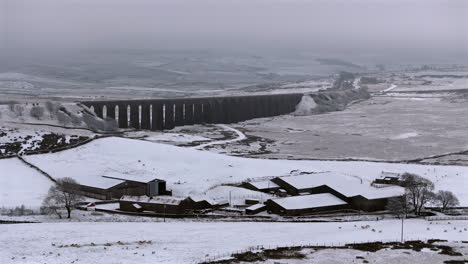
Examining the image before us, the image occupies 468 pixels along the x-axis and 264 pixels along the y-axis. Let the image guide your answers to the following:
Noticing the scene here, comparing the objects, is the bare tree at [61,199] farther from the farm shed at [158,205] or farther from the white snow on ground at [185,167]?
the white snow on ground at [185,167]

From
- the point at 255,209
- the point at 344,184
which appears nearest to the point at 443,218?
the point at 344,184

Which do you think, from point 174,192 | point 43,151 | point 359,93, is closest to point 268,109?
point 359,93

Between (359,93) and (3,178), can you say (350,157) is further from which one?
(359,93)

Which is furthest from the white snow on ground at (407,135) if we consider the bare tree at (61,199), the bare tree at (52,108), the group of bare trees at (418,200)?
the bare tree at (61,199)

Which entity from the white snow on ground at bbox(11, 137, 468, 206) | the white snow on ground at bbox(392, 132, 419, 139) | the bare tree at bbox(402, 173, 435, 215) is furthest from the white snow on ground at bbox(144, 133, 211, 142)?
the bare tree at bbox(402, 173, 435, 215)

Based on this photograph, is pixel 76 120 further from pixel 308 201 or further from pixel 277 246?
pixel 277 246
